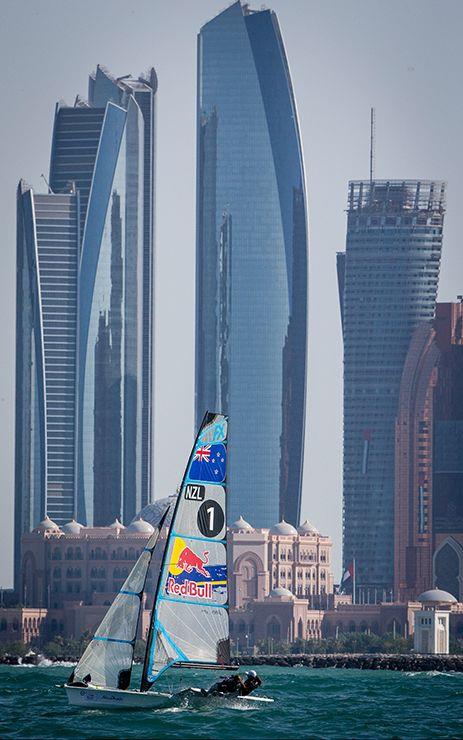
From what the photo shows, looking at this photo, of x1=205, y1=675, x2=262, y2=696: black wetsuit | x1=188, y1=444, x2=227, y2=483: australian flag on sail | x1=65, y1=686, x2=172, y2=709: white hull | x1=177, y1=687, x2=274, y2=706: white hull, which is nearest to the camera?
x1=65, y1=686, x2=172, y2=709: white hull

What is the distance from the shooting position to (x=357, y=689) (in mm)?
149000

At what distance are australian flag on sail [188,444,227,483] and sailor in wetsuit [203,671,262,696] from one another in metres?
10.0

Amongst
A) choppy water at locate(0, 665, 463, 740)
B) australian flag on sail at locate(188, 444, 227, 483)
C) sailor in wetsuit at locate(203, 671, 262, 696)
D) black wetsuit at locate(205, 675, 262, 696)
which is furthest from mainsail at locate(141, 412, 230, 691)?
black wetsuit at locate(205, 675, 262, 696)

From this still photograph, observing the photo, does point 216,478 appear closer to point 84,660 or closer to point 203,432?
point 203,432

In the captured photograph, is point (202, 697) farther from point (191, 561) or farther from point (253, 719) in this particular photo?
point (191, 561)

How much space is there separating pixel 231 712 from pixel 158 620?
7141 millimetres

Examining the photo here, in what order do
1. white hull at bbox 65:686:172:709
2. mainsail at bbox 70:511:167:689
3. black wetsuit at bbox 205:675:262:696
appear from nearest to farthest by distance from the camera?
1. white hull at bbox 65:686:172:709
2. mainsail at bbox 70:511:167:689
3. black wetsuit at bbox 205:675:262:696

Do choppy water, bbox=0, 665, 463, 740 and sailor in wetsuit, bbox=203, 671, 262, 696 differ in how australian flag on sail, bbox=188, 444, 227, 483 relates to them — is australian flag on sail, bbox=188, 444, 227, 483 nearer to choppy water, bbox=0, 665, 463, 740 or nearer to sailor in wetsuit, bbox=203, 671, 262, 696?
sailor in wetsuit, bbox=203, 671, 262, 696

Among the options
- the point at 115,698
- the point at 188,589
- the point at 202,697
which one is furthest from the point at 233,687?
the point at 115,698

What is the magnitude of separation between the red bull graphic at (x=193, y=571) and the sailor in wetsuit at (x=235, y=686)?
5172 mm

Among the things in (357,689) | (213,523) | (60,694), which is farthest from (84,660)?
(357,689)

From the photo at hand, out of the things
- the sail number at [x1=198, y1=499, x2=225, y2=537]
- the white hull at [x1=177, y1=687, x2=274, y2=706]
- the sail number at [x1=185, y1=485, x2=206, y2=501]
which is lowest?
the white hull at [x1=177, y1=687, x2=274, y2=706]

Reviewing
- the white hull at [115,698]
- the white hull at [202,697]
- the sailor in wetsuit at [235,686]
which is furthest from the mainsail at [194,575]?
the white hull at [202,697]

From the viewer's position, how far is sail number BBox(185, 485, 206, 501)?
99.4m
